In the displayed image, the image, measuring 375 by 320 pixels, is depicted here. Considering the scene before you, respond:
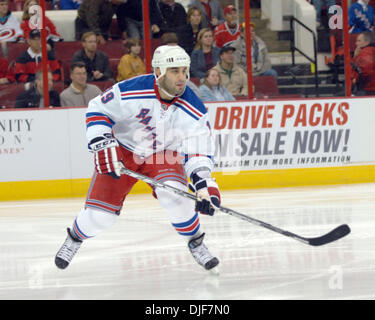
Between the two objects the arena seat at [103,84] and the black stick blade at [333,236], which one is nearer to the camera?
the black stick blade at [333,236]

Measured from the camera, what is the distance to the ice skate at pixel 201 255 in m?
3.96

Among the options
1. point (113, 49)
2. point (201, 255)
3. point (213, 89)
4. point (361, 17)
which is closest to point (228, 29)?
point (213, 89)

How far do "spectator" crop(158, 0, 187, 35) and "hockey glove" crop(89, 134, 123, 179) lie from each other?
3656 mm

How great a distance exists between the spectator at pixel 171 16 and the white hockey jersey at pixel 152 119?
3.41 metres

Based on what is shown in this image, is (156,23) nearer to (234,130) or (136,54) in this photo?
(136,54)

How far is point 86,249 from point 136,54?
2999 mm

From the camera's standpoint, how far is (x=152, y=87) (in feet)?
13.0

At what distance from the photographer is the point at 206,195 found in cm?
378

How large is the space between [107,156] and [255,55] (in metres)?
4.07

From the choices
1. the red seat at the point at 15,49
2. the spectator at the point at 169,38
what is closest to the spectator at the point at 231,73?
the spectator at the point at 169,38

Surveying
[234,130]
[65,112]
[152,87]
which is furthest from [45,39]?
[152,87]

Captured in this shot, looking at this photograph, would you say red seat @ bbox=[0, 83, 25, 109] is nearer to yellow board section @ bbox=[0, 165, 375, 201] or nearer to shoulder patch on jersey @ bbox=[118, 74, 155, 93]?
yellow board section @ bbox=[0, 165, 375, 201]

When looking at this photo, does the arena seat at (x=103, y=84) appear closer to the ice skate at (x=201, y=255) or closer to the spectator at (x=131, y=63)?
Result: the spectator at (x=131, y=63)
